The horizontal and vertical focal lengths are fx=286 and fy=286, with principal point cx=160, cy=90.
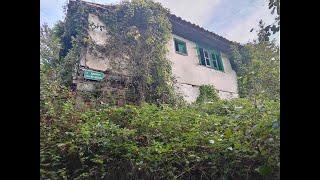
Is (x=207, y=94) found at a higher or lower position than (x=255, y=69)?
lower

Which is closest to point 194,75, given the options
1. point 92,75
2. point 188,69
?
point 188,69

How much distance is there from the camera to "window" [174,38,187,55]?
4.61m

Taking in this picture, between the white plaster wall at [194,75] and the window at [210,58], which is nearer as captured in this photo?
the white plaster wall at [194,75]

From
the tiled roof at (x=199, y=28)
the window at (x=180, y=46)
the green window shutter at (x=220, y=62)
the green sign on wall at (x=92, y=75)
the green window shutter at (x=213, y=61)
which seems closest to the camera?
the green sign on wall at (x=92, y=75)

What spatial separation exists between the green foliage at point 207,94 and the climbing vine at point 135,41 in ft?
1.09

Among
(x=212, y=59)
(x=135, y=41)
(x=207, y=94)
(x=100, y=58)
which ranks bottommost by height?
(x=207, y=94)

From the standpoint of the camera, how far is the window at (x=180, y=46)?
4609 mm

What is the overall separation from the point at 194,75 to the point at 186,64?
236 millimetres

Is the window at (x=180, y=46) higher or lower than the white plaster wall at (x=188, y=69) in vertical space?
higher

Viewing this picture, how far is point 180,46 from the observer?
4664 mm

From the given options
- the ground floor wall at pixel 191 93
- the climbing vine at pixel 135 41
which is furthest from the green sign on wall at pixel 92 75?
the ground floor wall at pixel 191 93

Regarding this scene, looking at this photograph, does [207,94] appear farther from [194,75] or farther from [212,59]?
[212,59]

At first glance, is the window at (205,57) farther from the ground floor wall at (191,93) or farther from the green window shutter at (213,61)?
the ground floor wall at (191,93)

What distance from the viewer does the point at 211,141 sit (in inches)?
93.9
